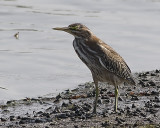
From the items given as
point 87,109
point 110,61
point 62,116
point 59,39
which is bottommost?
point 62,116

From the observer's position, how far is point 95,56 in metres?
10.2

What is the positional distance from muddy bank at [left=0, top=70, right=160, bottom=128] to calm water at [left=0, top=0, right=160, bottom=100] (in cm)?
76

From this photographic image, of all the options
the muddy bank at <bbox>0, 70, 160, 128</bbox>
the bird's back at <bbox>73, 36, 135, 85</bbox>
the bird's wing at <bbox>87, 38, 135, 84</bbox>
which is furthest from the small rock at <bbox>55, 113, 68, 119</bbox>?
the bird's wing at <bbox>87, 38, 135, 84</bbox>

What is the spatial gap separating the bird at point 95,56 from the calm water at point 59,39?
2.09 meters

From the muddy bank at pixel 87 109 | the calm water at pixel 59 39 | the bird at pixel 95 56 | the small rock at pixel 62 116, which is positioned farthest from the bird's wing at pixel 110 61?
the calm water at pixel 59 39

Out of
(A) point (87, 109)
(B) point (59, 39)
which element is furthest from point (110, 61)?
(B) point (59, 39)

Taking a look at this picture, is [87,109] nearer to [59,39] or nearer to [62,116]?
[62,116]

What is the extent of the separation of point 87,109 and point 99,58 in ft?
3.04

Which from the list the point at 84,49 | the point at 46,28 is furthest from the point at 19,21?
the point at 84,49

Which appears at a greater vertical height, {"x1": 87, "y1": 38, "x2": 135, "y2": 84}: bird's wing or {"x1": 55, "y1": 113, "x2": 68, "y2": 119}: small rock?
{"x1": 87, "y1": 38, "x2": 135, "y2": 84}: bird's wing

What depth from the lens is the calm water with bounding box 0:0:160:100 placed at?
43.3 feet

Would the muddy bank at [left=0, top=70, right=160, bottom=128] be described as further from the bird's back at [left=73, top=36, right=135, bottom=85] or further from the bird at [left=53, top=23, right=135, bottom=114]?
the bird's back at [left=73, top=36, right=135, bottom=85]

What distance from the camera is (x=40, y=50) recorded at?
49.6ft

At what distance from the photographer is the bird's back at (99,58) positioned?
10250 mm
